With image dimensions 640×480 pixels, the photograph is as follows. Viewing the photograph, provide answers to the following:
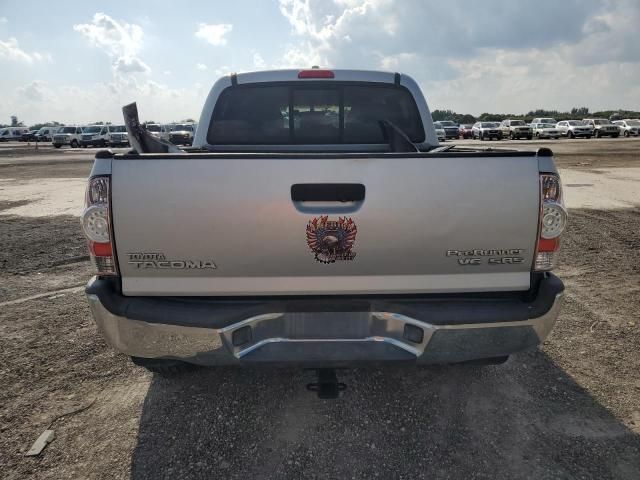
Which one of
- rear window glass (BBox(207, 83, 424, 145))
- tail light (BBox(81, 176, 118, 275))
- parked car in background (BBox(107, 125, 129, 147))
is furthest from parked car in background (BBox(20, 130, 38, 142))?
tail light (BBox(81, 176, 118, 275))

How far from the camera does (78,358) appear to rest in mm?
3508

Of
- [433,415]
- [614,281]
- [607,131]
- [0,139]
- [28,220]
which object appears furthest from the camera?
[0,139]

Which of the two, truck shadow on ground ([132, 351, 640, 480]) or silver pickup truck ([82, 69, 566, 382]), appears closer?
silver pickup truck ([82, 69, 566, 382])

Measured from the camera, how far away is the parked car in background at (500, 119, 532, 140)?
128 ft

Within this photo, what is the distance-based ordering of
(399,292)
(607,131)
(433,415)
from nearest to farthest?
(399,292) < (433,415) < (607,131)

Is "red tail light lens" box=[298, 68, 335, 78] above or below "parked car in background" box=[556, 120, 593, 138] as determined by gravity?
above

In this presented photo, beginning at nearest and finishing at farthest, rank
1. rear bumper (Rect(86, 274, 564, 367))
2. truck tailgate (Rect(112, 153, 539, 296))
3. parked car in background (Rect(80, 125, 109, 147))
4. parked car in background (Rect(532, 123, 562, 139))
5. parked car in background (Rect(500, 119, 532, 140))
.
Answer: truck tailgate (Rect(112, 153, 539, 296)), rear bumper (Rect(86, 274, 564, 367)), parked car in background (Rect(500, 119, 532, 140)), parked car in background (Rect(532, 123, 562, 139)), parked car in background (Rect(80, 125, 109, 147))

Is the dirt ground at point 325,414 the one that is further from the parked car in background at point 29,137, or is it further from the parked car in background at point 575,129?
the parked car in background at point 29,137

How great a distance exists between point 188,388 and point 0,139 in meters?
74.7

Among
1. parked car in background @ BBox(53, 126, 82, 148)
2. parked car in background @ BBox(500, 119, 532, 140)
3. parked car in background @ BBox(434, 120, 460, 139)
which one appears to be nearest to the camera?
parked car in background @ BBox(500, 119, 532, 140)

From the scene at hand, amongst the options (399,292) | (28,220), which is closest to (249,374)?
(399,292)

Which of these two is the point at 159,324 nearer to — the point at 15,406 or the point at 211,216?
the point at 211,216

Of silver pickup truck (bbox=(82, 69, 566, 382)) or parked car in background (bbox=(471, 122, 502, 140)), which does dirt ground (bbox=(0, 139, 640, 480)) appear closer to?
silver pickup truck (bbox=(82, 69, 566, 382))

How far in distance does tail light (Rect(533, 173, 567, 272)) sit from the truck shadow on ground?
108 cm
